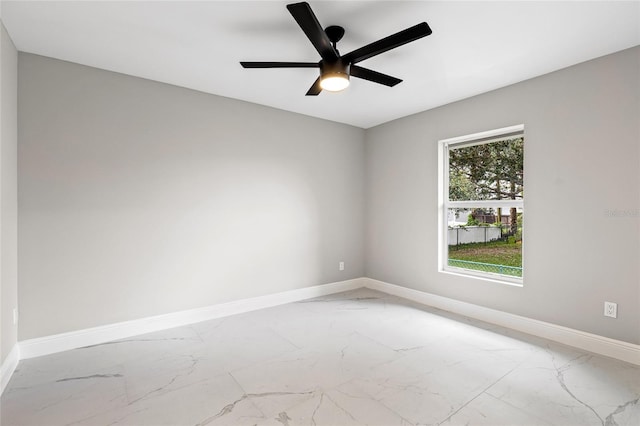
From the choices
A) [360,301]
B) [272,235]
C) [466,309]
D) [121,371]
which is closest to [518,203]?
[466,309]

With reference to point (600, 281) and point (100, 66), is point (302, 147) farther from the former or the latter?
point (600, 281)

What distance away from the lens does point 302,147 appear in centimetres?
425

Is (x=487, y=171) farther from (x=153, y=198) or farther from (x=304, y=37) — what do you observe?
(x=153, y=198)

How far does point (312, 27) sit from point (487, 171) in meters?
2.70

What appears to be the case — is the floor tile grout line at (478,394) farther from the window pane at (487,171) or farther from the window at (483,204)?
the window pane at (487,171)

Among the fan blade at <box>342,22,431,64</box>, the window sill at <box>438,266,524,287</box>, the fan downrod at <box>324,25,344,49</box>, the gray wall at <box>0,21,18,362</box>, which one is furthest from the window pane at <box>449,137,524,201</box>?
the gray wall at <box>0,21,18,362</box>

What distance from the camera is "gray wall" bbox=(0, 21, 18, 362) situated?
7.18 ft

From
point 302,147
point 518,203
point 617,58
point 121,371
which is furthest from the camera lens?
point 302,147

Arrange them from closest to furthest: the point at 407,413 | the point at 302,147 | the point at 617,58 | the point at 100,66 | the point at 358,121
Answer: the point at 407,413
the point at 617,58
the point at 100,66
the point at 302,147
the point at 358,121

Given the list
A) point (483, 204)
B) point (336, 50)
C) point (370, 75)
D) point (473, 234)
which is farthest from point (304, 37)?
point (473, 234)

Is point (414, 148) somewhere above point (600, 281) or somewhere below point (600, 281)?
above

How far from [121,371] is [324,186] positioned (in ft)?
9.94

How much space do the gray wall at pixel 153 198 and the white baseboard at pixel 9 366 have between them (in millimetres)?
165

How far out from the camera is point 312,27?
6.04 ft
